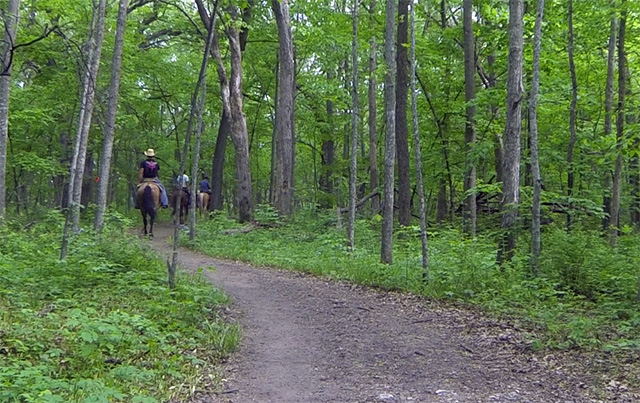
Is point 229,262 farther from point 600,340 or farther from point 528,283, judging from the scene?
point 600,340

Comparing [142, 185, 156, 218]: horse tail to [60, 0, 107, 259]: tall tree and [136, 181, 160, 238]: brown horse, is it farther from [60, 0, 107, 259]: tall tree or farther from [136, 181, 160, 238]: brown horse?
[60, 0, 107, 259]: tall tree

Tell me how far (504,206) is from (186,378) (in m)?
6.19

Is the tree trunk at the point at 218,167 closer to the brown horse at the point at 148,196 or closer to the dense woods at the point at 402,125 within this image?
the dense woods at the point at 402,125

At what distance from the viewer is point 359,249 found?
12906mm

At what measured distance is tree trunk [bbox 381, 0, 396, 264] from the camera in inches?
370

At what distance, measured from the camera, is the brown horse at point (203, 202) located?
71.7ft

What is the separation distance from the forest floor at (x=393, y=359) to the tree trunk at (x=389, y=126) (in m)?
1.74

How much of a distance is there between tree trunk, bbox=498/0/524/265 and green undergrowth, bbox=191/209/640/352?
376mm

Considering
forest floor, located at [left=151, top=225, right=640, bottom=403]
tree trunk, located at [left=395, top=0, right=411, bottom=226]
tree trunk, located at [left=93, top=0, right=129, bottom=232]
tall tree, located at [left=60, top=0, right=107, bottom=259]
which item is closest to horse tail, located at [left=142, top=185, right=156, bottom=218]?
tree trunk, located at [left=93, top=0, right=129, bottom=232]

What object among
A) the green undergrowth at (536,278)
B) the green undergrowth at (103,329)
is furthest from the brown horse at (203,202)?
the green undergrowth at (103,329)

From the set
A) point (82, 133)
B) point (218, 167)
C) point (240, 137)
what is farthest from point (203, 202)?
point (82, 133)

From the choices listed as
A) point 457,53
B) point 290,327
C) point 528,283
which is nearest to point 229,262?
point 290,327

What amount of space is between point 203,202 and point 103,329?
16.8m

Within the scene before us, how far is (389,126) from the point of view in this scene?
9625mm
